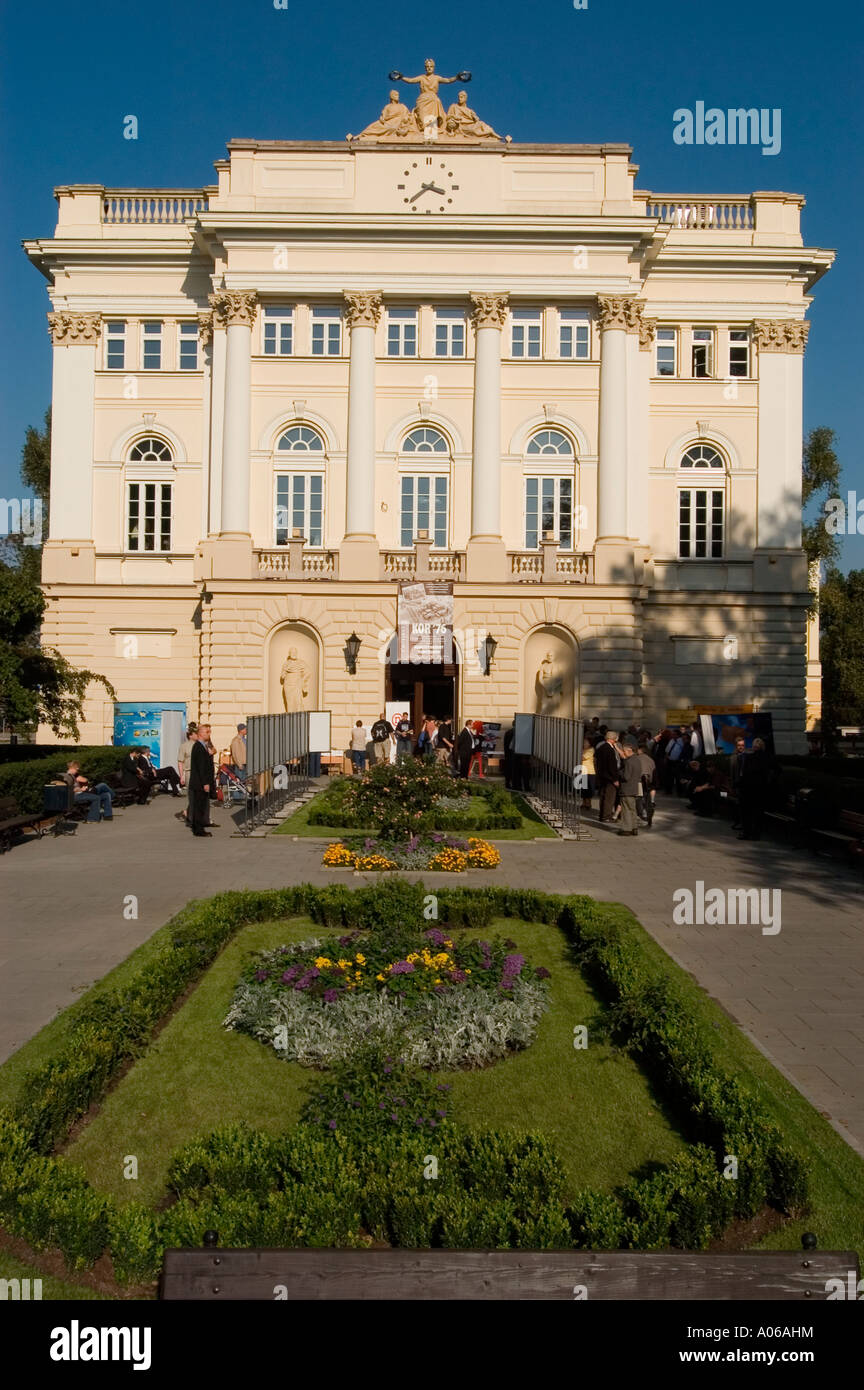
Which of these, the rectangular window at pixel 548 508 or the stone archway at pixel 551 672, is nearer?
the stone archway at pixel 551 672

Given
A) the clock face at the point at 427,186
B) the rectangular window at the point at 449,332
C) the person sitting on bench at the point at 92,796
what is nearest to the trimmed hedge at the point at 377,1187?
the person sitting on bench at the point at 92,796

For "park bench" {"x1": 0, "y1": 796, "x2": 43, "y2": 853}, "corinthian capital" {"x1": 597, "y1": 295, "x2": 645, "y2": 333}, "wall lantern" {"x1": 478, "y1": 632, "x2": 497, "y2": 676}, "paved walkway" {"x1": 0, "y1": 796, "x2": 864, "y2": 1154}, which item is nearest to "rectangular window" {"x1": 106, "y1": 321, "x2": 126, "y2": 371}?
"wall lantern" {"x1": 478, "y1": 632, "x2": 497, "y2": 676}

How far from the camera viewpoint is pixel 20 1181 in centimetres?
602

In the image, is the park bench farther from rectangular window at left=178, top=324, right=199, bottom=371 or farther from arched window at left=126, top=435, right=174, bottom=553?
rectangular window at left=178, top=324, right=199, bottom=371

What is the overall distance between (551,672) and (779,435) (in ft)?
38.1

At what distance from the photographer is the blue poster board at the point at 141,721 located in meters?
39.4

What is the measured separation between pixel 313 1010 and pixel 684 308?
120ft

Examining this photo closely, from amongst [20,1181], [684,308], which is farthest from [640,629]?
[20,1181]

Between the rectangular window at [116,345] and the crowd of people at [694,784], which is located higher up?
the rectangular window at [116,345]

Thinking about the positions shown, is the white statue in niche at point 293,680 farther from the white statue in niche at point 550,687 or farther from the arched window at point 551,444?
the arched window at point 551,444

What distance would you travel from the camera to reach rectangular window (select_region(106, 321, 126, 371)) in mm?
40875

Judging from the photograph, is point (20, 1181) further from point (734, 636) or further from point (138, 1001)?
point (734, 636)

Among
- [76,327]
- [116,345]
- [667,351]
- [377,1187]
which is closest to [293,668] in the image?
[116,345]
